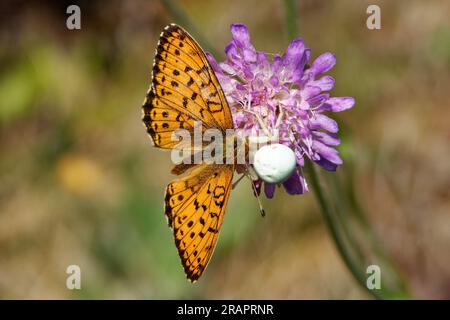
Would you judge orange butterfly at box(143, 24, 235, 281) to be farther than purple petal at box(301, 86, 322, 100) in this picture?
No

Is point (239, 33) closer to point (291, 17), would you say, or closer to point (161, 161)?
point (291, 17)

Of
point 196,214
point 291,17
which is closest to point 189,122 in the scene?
point 196,214

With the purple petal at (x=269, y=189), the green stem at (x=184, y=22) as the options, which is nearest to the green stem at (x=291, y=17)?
the green stem at (x=184, y=22)

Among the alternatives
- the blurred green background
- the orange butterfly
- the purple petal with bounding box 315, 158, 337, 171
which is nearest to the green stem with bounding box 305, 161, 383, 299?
the purple petal with bounding box 315, 158, 337, 171

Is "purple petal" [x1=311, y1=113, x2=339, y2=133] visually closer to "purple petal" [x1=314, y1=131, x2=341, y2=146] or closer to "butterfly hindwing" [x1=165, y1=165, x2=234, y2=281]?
"purple petal" [x1=314, y1=131, x2=341, y2=146]

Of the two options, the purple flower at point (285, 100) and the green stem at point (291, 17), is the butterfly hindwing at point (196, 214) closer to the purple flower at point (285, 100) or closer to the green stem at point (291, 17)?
the purple flower at point (285, 100)
